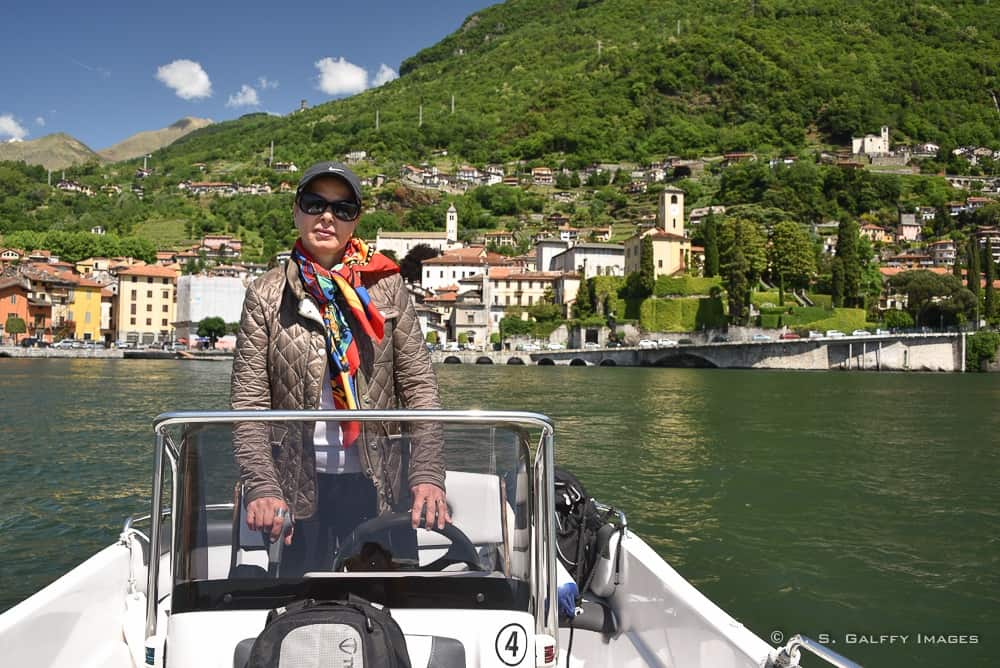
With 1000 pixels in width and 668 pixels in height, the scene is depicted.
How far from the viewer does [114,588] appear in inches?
126

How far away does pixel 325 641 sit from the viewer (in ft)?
5.42

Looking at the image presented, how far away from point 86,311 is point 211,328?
49.0ft

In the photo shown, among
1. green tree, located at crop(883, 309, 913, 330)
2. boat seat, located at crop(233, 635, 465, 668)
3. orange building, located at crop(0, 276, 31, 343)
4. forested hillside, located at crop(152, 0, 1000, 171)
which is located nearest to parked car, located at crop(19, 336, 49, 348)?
orange building, located at crop(0, 276, 31, 343)

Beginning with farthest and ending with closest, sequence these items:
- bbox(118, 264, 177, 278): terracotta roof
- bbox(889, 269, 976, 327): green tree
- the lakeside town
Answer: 1. bbox(118, 264, 177, 278): terracotta roof
2. the lakeside town
3. bbox(889, 269, 976, 327): green tree

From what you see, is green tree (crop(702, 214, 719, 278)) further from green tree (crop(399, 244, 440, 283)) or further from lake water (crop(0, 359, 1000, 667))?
lake water (crop(0, 359, 1000, 667))

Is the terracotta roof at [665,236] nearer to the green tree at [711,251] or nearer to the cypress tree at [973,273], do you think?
the green tree at [711,251]

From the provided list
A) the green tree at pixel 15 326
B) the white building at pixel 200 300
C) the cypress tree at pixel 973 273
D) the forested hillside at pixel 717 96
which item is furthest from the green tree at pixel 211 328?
the forested hillside at pixel 717 96

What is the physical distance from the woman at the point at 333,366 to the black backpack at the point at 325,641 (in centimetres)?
25

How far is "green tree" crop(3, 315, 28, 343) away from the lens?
6638 cm

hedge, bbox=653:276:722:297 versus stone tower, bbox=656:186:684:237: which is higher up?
stone tower, bbox=656:186:684:237

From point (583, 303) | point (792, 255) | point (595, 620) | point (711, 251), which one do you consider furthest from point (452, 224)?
point (595, 620)

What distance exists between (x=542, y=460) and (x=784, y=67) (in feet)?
576

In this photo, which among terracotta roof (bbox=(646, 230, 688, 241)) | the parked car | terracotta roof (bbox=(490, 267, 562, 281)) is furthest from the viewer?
terracotta roof (bbox=(490, 267, 562, 281))

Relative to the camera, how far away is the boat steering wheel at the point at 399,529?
1931 millimetres
